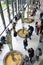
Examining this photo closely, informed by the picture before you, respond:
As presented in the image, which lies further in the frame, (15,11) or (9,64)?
(15,11)

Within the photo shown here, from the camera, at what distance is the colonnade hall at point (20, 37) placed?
28.2 feet

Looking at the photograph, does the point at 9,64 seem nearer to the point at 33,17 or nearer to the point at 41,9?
the point at 33,17

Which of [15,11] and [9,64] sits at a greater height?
[15,11]

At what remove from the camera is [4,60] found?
9.14 metres

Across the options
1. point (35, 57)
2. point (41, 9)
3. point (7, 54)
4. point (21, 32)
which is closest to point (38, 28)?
point (21, 32)

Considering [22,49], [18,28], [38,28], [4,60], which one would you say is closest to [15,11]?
[18,28]

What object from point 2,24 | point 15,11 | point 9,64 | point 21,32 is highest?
point 15,11

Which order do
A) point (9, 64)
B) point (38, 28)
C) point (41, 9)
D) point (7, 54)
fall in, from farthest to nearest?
point (41, 9), point (38, 28), point (7, 54), point (9, 64)

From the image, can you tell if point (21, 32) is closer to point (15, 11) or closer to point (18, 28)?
point (18, 28)

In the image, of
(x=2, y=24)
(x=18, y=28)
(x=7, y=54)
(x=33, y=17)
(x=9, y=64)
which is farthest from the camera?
(x=33, y=17)

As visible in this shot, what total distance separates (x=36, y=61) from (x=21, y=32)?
416cm

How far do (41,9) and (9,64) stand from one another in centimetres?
1064

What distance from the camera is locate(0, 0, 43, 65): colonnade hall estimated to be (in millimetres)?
8594

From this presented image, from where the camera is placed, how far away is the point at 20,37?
11.6 m
